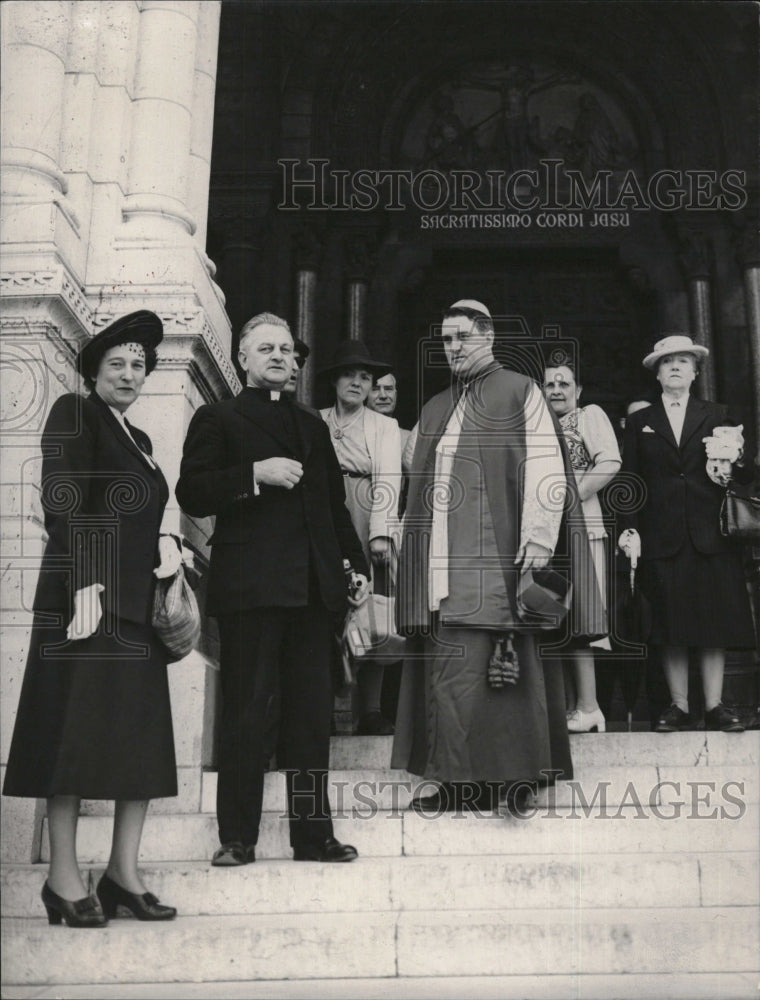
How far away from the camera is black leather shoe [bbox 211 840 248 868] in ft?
14.8

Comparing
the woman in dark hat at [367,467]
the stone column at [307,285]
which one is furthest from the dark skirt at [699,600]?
the stone column at [307,285]

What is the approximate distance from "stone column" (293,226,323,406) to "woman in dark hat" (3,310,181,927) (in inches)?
215

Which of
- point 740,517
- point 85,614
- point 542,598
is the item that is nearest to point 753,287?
point 740,517

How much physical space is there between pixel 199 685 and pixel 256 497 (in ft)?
3.03

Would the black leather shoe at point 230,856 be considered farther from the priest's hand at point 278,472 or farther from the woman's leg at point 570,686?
the woman's leg at point 570,686

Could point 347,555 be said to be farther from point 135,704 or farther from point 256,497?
point 135,704

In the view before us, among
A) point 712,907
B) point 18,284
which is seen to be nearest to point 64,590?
point 18,284

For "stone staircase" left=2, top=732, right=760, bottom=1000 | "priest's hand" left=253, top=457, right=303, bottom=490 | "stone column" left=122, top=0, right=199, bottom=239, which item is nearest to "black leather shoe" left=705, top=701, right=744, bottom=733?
"stone staircase" left=2, top=732, right=760, bottom=1000

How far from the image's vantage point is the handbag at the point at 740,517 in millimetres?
5969

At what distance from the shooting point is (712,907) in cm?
444

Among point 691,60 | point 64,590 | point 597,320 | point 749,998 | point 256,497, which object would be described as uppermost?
point 691,60

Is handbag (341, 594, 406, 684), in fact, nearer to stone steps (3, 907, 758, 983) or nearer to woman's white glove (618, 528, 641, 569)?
woman's white glove (618, 528, 641, 569)

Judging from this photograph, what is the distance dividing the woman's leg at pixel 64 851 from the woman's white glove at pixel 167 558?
820 millimetres

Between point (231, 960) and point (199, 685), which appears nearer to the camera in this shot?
point (231, 960)
